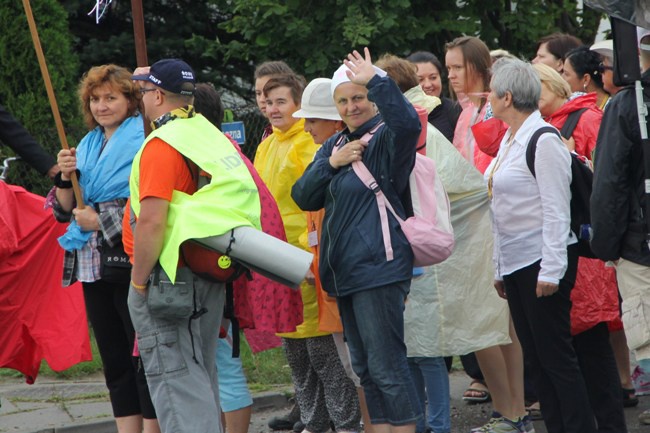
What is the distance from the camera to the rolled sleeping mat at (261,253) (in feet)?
15.9

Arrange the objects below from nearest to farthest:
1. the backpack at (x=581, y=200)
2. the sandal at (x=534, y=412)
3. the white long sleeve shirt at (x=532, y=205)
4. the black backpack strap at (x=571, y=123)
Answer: the white long sleeve shirt at (x=532, y=205), the backpack at (x=581, y=200), the black backpack strap at (x=571, y=123), the sandal at (x=534, y=412)

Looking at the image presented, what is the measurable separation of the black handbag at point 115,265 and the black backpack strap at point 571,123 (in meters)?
2.56

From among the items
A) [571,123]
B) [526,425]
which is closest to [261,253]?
[526,425]

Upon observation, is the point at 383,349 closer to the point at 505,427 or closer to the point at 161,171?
the point at 161,171

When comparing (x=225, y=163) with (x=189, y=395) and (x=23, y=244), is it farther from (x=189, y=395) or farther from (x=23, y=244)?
(x=23, y=244)

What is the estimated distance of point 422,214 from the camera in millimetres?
5316

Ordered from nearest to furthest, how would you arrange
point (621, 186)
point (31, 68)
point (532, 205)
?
point (621, 186)
point (532, 205)
point (31, 68)

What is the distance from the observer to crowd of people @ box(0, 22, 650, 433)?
4922 millimetres

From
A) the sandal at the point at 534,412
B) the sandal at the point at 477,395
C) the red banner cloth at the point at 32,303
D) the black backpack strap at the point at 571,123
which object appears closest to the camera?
the black backpack strap at the point at 571,123

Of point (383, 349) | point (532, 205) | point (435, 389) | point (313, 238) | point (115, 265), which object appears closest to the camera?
point (383, 349)

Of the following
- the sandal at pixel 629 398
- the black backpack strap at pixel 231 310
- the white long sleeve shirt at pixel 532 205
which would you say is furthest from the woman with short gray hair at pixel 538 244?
the sandal at pixel 629 398

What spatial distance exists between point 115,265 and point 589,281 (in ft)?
8.29

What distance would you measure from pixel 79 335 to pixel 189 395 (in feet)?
6.75

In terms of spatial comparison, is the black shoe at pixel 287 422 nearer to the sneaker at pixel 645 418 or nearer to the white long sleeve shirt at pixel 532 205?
the white long sleeve shirt at pixel 532 205
